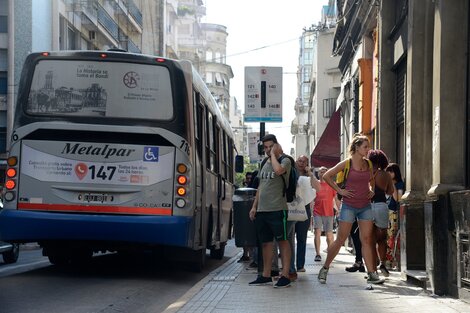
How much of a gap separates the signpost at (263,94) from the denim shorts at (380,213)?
5581 mm

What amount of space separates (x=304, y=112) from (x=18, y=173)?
10002 centimetres

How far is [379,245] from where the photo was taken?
11.5m

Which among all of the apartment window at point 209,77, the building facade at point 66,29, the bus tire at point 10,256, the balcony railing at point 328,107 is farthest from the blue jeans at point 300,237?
the apartment window at point 209,77

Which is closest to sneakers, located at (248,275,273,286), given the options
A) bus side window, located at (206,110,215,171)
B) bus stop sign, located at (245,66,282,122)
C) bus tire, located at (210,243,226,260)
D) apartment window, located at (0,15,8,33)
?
bus side window, located at (206,110,215,171)

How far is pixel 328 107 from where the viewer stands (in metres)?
56.0

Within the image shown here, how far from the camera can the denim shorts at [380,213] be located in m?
11.1

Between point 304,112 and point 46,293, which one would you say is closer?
point 46,293

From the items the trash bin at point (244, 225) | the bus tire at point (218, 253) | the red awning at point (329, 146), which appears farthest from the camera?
the red awning at point (329, 146)

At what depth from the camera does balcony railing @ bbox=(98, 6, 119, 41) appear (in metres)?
46.4

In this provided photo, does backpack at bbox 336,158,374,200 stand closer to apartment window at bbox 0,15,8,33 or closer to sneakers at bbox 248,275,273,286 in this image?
sneakers at bbox 248,275,273,286

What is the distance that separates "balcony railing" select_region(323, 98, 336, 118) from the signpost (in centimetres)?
3809

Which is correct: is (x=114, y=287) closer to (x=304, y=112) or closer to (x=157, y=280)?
(x=157, y=280)

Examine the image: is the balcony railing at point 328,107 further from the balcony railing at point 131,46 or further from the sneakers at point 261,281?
the sneakers at point 261,281

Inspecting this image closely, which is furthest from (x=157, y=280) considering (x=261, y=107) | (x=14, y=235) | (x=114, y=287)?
(x=261, y=107)
